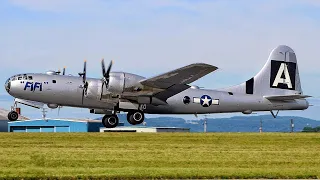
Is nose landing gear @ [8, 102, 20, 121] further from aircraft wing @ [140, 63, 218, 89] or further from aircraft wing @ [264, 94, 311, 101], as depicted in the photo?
aircraft wing @ [264, 94, 311, 101]

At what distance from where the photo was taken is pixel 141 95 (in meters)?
48.2

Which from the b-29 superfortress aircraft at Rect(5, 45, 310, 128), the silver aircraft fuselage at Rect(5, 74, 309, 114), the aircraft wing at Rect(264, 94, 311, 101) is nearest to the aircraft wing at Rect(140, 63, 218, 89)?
the b-29 superfortress aircraft at Rect(5, 45, 310, 128)

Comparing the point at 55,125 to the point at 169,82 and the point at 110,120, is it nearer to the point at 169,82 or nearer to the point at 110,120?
the point at 110,120

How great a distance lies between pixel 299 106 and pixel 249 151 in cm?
1985

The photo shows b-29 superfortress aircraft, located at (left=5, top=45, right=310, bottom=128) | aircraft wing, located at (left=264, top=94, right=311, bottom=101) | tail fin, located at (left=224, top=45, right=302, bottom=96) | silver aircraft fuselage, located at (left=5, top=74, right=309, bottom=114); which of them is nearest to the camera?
b-29 superfortress aircraft, located at (left=5, top=45, right=310, bottom=128)

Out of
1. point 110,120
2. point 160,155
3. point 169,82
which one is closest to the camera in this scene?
point 160,155

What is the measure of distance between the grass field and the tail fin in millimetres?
9639

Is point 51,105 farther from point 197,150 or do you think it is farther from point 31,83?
point 197,150

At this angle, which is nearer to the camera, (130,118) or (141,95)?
(141,95)

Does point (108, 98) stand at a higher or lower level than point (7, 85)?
lower

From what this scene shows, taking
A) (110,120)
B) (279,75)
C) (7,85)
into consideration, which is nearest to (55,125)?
(110,120)

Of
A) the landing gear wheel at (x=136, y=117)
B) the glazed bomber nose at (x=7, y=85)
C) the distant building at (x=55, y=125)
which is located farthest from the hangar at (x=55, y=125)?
the glazed bomber nose at (x=7, y=85)

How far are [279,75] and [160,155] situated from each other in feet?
79.8

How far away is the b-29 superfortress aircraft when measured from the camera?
47.1m
